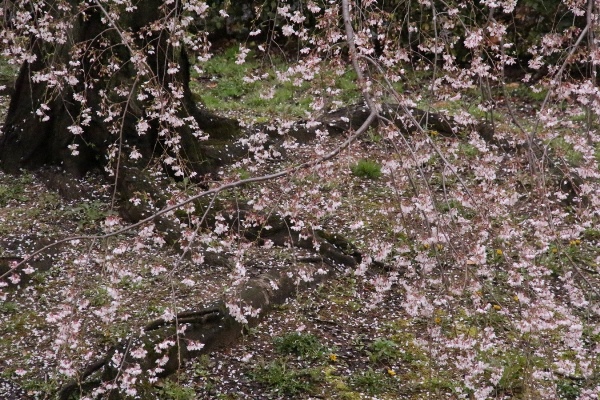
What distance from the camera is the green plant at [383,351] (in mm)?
4870

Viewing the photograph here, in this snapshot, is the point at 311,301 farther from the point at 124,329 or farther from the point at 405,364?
the point at 124,329

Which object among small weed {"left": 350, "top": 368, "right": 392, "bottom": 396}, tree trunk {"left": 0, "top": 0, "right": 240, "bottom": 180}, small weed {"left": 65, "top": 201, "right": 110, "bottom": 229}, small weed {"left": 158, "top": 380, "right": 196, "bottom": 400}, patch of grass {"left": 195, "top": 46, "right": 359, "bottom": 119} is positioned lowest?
small weed {"left": 350, "top": 368, "right": 392, "bottom": 396}

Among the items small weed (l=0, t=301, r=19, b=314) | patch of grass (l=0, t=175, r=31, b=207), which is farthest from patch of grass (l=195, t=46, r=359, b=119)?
small weed (l=0, t=301, r=19, b=314)

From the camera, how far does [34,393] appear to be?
13.5ft

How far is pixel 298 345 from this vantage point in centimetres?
483

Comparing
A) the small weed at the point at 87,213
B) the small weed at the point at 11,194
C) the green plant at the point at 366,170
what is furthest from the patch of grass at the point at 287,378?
the green plant at the point at 366,170

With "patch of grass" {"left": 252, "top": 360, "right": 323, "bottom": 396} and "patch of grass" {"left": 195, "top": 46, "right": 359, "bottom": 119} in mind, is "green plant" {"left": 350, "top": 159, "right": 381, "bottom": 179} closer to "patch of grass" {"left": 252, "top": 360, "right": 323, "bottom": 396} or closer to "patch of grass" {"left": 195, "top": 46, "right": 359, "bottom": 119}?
"patch of grass" {"left": 195, "top": 46, "right": 359, "bottom": 119}

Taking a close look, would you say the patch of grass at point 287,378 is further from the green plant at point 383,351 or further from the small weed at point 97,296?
the small weed at point 97,296

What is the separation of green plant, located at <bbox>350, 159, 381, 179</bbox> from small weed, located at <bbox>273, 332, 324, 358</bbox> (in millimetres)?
2834

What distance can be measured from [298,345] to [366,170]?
2959 mm

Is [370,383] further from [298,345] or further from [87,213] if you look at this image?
[87,213]

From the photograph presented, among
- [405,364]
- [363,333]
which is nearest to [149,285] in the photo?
[363,333]

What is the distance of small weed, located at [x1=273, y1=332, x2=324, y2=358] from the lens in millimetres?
4796

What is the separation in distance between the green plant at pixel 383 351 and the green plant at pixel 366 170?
105 inches
